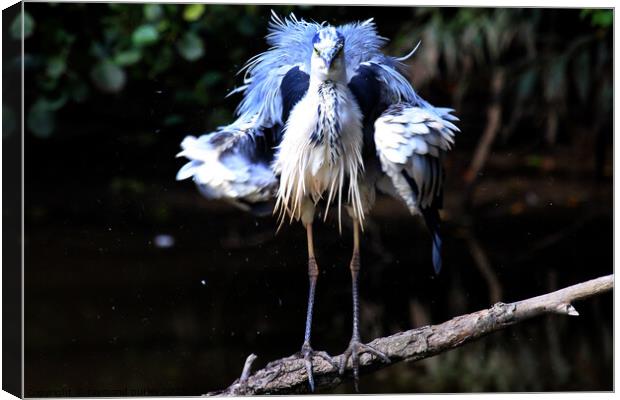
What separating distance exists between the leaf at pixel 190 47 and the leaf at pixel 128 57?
0.12m

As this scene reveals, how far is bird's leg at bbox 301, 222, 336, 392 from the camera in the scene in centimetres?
217

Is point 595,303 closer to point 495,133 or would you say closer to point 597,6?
point 495,133

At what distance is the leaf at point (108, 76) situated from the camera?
9.10ft

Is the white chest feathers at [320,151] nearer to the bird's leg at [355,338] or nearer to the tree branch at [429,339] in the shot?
the bird's leg at [355,338]

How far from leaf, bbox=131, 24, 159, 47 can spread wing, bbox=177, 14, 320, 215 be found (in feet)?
1.51

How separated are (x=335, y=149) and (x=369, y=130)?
0.33 feet

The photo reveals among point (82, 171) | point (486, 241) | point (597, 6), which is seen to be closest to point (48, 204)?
point (82, 171)

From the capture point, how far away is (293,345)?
93.5 inches

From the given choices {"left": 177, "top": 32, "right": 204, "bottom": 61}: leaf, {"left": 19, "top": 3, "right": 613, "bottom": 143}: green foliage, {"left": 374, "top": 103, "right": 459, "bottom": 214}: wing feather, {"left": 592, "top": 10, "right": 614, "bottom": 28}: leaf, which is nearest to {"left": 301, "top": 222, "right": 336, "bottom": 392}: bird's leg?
{"left": 374, "top": 103, "right": 459, "bottom": 214}: wing feather

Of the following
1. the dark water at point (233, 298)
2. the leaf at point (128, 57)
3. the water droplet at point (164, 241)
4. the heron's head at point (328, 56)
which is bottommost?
the dark water at point (233, 298)

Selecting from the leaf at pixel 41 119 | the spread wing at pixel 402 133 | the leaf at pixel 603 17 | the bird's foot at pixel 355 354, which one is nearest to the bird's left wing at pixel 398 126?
the spread wing at pixel 402 133

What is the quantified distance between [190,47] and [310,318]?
921 mm

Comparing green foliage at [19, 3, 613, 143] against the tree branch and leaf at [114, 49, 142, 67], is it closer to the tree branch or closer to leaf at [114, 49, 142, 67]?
leaf at [114, 49, 142, 67]

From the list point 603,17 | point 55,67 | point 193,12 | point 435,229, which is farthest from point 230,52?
point 603,17
